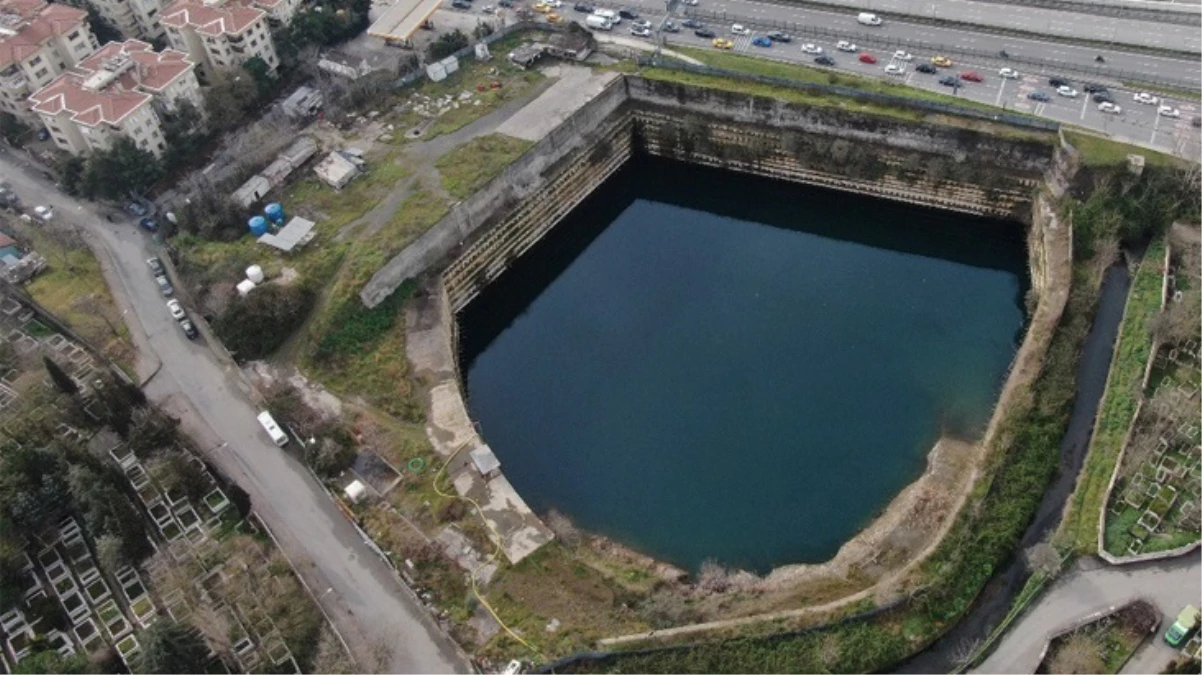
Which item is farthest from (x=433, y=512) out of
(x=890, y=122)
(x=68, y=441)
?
(x=890, y=122)

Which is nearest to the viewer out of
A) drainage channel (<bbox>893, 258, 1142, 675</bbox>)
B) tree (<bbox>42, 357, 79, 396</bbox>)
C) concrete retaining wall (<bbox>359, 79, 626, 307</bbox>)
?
drainage channel (<bbox>893, 258, 1142, 675</bbox>)

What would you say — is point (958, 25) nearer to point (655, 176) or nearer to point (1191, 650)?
point (655, 176)

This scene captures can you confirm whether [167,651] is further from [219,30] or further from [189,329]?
[219,30]

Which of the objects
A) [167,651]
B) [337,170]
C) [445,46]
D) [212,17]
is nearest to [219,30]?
[212,17]

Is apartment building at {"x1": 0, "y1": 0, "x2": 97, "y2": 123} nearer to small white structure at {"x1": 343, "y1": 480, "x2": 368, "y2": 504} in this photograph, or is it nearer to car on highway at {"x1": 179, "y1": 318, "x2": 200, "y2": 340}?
car on highway at {"x1": 179, "y1": 318, "x2": 200, "y2": 340}

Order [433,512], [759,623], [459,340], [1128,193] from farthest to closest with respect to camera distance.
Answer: [459,340] → [1128,193] → [433,512] → [759,623]

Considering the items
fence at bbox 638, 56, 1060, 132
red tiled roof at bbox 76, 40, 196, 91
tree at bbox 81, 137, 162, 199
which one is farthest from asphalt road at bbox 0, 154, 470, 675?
fence at bbox 638, 56, 1060, 132
